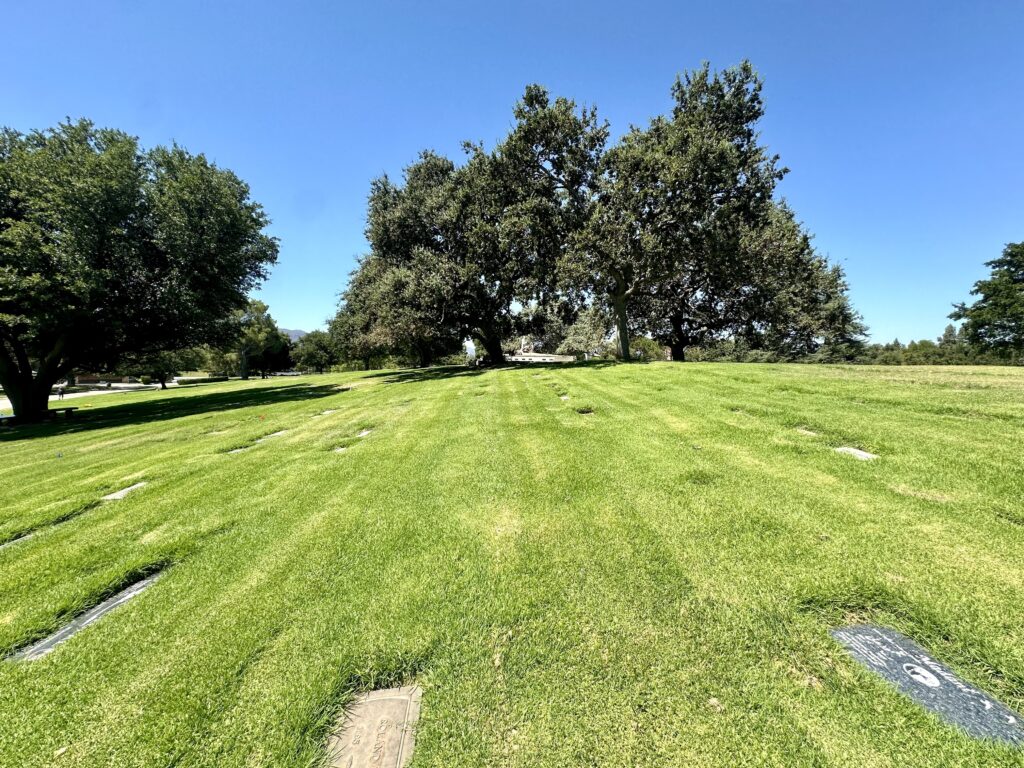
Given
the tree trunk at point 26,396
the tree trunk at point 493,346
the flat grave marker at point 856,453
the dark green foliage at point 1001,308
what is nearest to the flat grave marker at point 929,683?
the flat grave marker at point 856,453

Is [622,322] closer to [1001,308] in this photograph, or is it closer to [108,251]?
[108,251]

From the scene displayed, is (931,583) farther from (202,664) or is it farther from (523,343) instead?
(523,343)

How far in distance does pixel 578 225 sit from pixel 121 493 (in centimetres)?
2230

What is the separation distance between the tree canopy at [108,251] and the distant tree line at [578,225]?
8.22 meters

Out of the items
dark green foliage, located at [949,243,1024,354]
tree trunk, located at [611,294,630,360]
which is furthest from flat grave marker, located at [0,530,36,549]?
dark green foliage, located at [949,243,1024,354]

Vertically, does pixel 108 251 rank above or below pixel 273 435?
above

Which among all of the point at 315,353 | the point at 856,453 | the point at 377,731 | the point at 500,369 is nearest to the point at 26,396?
the point at 500,369

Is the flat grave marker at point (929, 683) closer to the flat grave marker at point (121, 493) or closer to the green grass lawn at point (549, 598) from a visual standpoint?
the green grass lawn at point (549, 598)

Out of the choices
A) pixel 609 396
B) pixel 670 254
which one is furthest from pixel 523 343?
pixel 609 396

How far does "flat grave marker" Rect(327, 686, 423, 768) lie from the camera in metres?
1.72

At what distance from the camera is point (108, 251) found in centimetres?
1496

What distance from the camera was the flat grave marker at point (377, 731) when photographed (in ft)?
5.65

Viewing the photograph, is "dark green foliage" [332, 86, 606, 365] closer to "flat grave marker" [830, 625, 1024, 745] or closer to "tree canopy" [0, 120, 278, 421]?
"tree canopy" [0, 120, 278, 421]

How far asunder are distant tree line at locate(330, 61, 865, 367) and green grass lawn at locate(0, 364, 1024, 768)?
1662cm
